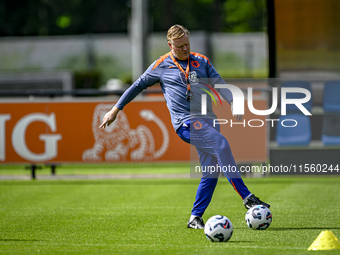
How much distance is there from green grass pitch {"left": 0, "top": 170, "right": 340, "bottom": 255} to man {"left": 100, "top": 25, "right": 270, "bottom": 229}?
1.53ft

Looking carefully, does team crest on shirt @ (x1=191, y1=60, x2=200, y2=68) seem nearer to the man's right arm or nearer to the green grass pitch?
the man's right arm

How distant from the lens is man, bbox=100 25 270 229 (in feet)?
21.6

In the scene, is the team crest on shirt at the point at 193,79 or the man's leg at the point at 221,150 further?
the team crest on shirt at the point at 193,79

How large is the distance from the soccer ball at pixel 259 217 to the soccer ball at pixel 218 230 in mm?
595

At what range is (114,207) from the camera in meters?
8.70

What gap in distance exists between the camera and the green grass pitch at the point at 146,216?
588 centimetres

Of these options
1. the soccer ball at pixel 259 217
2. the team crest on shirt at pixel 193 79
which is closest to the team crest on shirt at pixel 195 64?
the team crest on shirt at pixel 193 79

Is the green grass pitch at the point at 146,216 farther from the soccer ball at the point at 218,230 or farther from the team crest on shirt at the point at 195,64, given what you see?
the team crest on shirt at the point at 195,64

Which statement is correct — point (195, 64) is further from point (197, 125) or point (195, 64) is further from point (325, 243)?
point (325, 243)

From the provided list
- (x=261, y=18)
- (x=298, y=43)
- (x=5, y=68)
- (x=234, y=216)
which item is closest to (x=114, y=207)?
(x=234, y=216)

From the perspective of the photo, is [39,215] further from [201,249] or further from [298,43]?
[298,43]

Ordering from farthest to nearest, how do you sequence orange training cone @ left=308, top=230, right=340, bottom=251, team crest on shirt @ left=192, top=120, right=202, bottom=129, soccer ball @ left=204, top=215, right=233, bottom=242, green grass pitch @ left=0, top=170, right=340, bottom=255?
1. team crest on shirt @ left=192, top=120, right=202, bottom=129
2. soccer ball @ left=204, top=215, right=233, bottom=242
3. green grass pitch @ left=0, top=170, right=340, bottom=255
4. orange training cone @ left=308, top=230, right=340, bottom=251

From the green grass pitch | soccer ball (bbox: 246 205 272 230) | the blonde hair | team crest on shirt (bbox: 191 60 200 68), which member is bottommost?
the green grass pitch

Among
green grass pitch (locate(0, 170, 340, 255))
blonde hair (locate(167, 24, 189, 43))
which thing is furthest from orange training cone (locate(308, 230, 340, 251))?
blonde hair (locate(167, 24, 189, 43))
